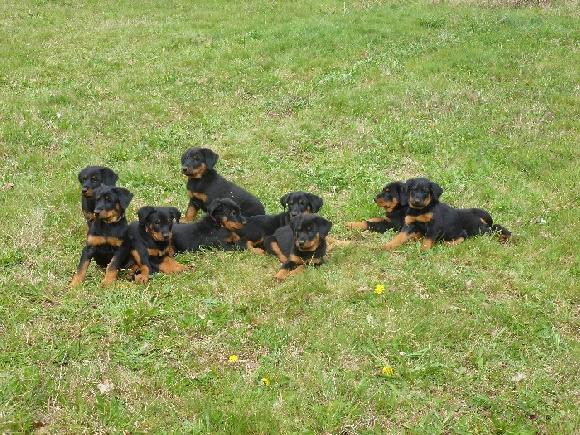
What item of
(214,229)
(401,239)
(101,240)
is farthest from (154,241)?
(401,239)

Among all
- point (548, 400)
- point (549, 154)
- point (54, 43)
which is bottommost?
point (548, 400)

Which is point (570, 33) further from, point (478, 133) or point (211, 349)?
point (211, 349)

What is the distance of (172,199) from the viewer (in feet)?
30.6

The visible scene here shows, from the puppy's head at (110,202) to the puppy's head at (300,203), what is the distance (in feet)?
6.78

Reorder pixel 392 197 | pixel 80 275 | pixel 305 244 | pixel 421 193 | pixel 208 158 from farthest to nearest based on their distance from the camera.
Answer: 1. pixel 208 158
2. pixel 392 197
3. pixel 421 193
4. pixel 305 244
5. pixel 80 275

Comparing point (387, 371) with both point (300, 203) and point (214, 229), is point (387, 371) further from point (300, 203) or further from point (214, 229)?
point (214, 229)

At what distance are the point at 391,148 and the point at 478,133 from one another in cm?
172

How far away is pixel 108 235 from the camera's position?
6945 mm

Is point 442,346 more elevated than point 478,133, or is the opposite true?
point 478,133

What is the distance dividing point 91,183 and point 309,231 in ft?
8.90

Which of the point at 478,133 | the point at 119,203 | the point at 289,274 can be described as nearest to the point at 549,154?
the point at 478,133

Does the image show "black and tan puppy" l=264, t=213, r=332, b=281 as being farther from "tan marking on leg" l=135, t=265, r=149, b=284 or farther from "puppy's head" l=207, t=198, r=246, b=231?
"tan marking on leg" l=135, t=265, r=149, b=284

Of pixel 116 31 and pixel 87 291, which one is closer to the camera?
pixel 87 291

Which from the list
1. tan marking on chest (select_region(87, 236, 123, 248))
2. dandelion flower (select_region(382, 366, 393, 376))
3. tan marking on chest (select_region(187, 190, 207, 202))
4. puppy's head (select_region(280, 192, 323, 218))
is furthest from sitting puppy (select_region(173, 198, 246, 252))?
dandelion flower (select_region(382, 366, 393, 376))
